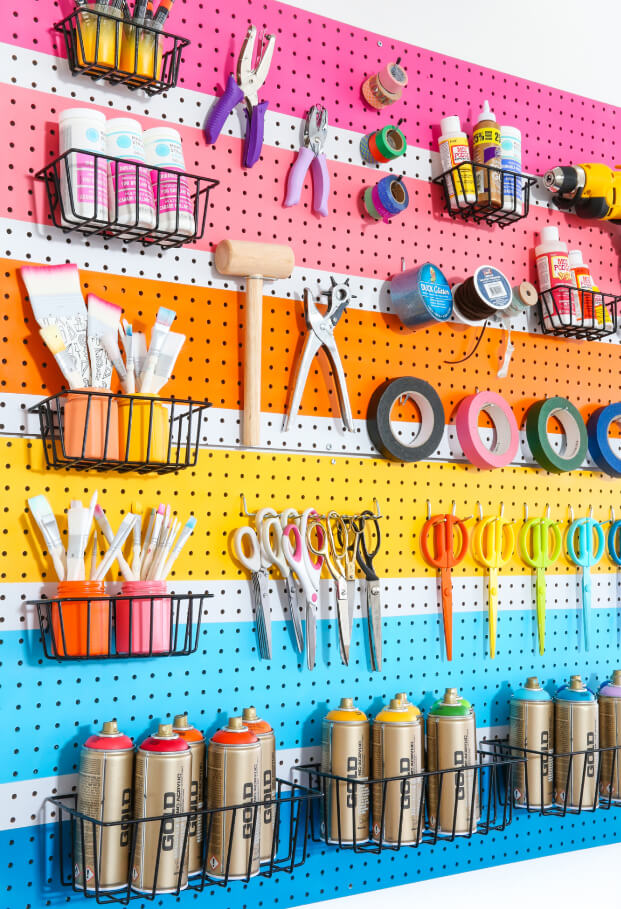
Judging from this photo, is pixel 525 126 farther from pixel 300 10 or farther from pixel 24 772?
pixel 24 772

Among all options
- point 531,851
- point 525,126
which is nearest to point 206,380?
point 525,126

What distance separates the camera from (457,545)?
2107mm

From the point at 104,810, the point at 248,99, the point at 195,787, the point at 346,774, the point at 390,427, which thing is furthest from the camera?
the point at 390,427

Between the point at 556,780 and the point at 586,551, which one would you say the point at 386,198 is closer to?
the point at 586,551

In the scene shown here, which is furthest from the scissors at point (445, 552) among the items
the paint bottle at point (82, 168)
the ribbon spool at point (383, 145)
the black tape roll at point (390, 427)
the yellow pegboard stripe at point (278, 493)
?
the paint bottle at point (82, 168)

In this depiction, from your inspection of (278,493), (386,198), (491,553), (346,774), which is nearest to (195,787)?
(346,774)

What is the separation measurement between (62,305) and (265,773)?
3.04 feet

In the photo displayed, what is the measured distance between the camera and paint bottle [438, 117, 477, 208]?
83.1 inches

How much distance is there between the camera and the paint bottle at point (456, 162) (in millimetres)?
2111

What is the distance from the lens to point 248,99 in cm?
188

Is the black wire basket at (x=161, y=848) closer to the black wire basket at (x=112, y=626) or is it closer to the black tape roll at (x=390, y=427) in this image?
the black wire basket at (x=112, y=626)

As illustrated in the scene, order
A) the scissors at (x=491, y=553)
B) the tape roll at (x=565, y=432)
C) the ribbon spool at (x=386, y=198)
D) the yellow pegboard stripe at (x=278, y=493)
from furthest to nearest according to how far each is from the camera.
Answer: the tape roll at (x=565, y=432)
the scissors at (x=491, y=553)
the ribbon spool at (x=386, y=198)
the yellow pegboard stripe at (x=278, y=493)

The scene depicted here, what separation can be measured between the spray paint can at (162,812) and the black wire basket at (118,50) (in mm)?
1202

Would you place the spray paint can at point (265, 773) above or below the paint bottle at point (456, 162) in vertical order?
below
